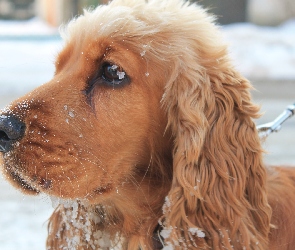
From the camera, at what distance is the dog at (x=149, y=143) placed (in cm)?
241

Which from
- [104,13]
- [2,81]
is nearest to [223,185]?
[104,13]

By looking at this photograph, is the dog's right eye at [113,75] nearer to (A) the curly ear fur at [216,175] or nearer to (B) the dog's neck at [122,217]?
(A) the curly ear fur at [216,175]

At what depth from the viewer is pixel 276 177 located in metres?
2.76

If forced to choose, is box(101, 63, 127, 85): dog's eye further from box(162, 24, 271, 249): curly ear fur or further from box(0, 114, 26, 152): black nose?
box(0, 114, 26, 152): black nose

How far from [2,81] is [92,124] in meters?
10.1

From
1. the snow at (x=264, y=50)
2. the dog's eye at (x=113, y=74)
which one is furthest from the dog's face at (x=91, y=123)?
the snow at (x=264, y=50)

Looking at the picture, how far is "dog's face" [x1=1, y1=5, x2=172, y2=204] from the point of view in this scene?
93.6 inches

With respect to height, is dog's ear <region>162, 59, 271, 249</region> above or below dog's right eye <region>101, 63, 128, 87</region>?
below

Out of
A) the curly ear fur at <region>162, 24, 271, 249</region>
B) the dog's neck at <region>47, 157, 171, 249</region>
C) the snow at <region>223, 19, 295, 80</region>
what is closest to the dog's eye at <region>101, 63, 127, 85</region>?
the curly ear fur at <region>162, 24, 271, 249</region>

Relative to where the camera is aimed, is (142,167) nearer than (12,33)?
Yes

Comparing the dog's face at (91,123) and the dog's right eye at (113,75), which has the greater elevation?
the dog's right eye at (113,75)

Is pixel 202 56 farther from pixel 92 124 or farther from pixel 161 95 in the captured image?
pixel 92 124

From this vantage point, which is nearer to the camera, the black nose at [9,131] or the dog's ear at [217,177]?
the black nose at [9,131]

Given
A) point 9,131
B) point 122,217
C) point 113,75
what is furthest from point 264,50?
point 9,131
